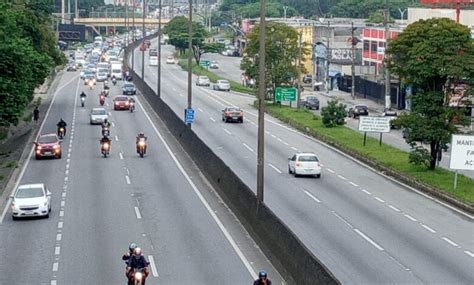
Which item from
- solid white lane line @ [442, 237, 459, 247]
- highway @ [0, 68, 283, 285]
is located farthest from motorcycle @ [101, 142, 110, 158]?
solid white lane line @ [442, 237, 459, 247]

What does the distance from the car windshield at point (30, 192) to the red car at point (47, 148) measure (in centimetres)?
1717

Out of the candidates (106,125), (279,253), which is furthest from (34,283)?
(106,125)

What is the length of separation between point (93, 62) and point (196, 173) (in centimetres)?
11776

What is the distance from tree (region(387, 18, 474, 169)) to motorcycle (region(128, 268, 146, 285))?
30647 mm

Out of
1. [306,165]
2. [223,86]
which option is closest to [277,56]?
[223,86]

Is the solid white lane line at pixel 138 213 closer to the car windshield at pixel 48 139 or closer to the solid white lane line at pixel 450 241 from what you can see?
the solid white lane line at pixel 450 241

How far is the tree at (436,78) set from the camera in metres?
55.0

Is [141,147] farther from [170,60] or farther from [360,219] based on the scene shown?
[170,60]

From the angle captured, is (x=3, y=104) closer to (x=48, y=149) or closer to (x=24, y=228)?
(x=48, y=149)

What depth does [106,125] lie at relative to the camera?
63906 mm

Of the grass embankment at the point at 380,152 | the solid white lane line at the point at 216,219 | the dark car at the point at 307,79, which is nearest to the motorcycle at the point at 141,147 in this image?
the solid white lane line at the point at 216,219

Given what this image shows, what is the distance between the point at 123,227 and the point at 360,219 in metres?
8.76

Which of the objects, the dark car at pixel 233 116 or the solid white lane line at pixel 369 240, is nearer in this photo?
the solid white lane line at pixel 369 240

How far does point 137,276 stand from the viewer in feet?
87.7
